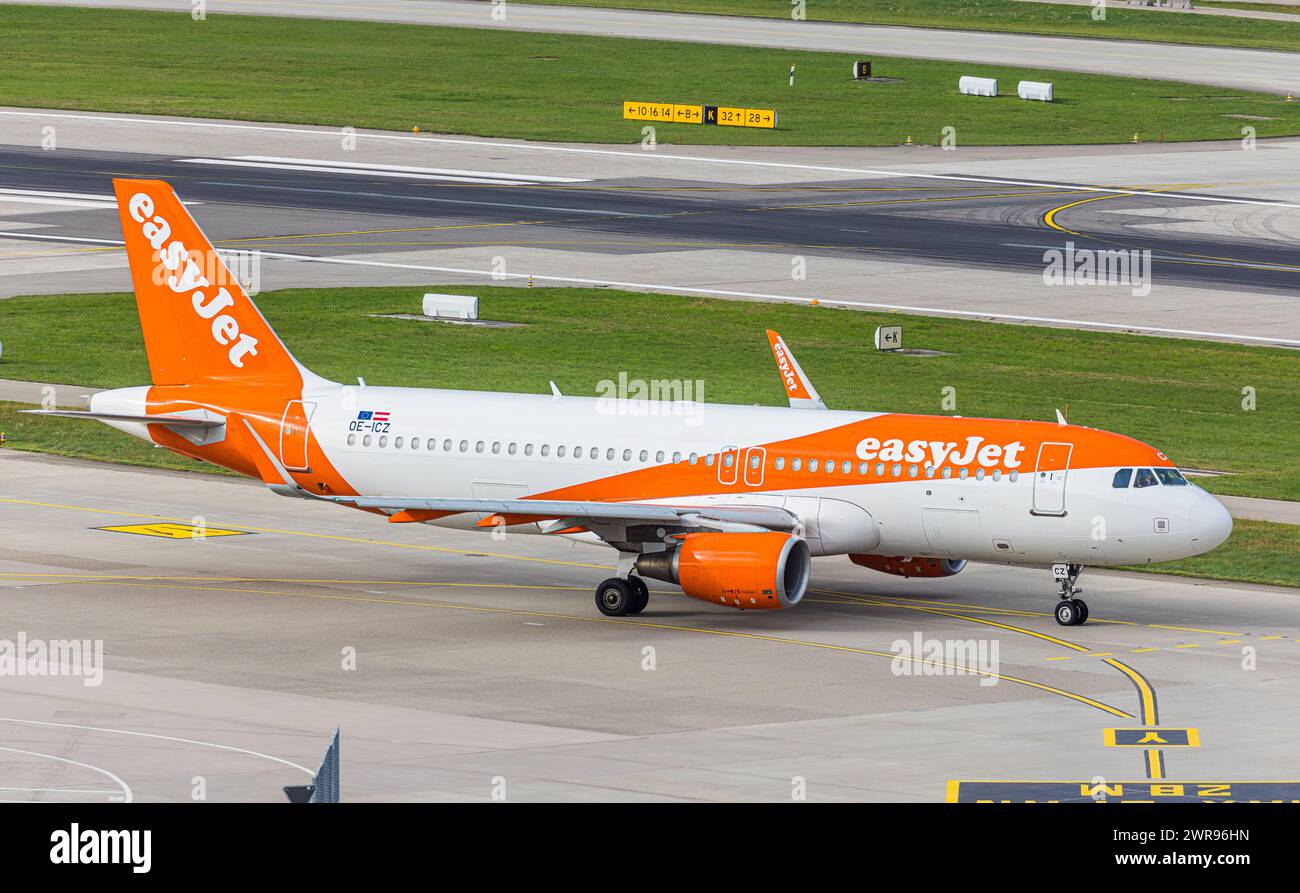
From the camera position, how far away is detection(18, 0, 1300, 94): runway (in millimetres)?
153000

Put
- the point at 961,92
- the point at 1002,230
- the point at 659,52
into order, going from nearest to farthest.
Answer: the point at 1002,230 → the point at 961,92 → the point at 659,52

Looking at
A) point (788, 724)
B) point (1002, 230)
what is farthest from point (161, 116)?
point (788, 724)

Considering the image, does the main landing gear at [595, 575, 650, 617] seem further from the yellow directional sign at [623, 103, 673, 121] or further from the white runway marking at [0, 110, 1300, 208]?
the yellow directional sign at [623, 103, 673, 121]

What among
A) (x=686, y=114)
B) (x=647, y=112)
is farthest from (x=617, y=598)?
(x=647, y=112)

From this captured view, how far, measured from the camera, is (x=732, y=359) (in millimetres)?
70562

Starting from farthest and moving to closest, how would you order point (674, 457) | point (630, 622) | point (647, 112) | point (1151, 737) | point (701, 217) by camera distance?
point (647, 112) < point (701, 217) < point (674, 457) < point (630, 622) < point (1151, 737)

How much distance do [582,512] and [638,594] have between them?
2417mm

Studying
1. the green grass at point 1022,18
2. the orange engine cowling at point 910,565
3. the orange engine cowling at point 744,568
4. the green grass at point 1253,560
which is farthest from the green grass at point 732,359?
the green grass at point 1022,18

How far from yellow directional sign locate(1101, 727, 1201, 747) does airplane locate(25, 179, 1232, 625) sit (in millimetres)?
8083

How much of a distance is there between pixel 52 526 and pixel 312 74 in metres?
95.3

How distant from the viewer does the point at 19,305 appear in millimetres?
78000

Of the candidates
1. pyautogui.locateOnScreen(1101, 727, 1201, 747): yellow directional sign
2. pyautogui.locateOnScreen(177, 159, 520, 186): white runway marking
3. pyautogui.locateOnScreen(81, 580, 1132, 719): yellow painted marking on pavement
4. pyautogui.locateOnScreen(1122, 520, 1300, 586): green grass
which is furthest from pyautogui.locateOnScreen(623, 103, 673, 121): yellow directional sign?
pyautogui.locateOnScreen(1101, 727, 1201, 747): yellow directional sign

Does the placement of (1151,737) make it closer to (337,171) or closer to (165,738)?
(165,738)
